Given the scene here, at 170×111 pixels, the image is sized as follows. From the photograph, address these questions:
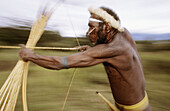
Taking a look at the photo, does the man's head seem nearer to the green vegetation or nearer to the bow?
the bow

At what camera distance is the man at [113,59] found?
131 centimetres

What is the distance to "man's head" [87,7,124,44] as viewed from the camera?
140cm

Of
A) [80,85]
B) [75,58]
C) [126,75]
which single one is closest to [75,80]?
[80,85]

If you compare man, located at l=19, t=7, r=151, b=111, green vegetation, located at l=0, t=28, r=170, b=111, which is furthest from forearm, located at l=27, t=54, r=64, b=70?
green vegetation, located at l=0, t=28, r=170, b=111

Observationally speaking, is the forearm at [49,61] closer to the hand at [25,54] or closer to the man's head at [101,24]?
the hand at [25,54]

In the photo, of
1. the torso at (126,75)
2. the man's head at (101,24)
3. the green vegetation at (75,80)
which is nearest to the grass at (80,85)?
the green vegetation at (75,80)

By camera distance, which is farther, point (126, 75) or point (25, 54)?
point (126, 75)

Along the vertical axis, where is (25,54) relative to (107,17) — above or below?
below

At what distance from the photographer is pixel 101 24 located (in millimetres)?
1420

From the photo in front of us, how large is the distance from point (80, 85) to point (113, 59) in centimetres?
226

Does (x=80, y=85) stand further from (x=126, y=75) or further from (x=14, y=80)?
(x=14, y=80)

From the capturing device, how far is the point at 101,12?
141 cm

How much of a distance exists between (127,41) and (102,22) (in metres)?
0.25

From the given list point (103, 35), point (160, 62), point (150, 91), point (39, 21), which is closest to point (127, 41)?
point (103, 35)
